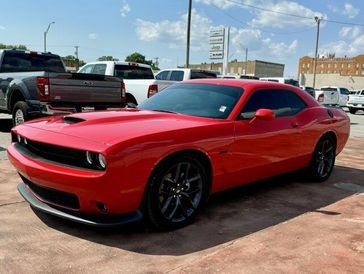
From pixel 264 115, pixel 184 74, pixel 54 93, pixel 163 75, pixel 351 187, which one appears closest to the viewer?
pixel 264 115

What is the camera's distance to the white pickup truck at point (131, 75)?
11328mm

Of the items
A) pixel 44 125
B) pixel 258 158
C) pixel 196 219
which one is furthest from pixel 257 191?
pixel 44 125

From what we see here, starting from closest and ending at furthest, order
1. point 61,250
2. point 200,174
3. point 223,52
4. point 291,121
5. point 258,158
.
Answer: point 61,250
point 200,174
point 258,158
point 291,121
point 223,52

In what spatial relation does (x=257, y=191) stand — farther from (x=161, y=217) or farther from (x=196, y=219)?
(x=161, y=217)

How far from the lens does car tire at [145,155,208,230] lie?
13.6ft

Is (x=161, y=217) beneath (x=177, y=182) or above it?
beneath

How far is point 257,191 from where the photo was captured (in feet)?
19.9

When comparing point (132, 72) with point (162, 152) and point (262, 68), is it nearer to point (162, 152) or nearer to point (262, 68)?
point (162, 152)

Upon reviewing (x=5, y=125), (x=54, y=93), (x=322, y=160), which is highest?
(x=54, y=93)

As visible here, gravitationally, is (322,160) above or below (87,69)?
below

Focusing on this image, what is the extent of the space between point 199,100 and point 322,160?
2.49m

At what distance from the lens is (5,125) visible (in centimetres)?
1193

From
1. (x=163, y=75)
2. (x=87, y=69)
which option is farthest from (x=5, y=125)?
(x=163, y=75)

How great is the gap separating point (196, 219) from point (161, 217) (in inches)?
24.3
